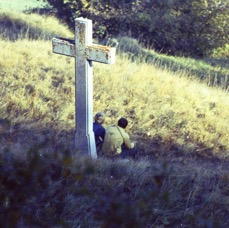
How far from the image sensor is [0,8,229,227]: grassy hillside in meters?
4.04

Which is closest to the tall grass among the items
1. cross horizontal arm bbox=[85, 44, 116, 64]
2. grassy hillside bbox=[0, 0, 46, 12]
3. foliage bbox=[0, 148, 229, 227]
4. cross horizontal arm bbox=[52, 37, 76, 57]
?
grassy hillside bbox=[0, 0, 46, 12]

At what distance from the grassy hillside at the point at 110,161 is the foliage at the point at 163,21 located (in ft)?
24.9

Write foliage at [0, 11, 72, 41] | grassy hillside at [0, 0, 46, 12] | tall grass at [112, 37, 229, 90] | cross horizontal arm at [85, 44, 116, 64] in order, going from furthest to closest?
1. grassy hillside at [0, 0, 46, 12]
2. foliage at [0, 11, 72, 41]
3. tall grass at [112, 37, 229, 90]
4. cross horizontal arm at [85, 44, 116, 64]

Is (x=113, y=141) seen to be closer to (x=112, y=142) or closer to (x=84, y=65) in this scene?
(x=112, y=142)

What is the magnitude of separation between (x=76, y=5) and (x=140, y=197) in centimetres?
1464

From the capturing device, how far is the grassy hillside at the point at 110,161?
4.04m

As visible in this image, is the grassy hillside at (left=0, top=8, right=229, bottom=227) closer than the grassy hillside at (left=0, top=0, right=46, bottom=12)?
Yes

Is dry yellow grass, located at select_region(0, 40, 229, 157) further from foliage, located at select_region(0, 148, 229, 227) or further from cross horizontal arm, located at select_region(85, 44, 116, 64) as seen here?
foliage, located at select_region(0, 148, 229, 227)

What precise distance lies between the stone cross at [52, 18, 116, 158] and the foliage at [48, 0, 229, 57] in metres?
12.0

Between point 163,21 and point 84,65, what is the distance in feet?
43.0

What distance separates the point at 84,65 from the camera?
611 cm

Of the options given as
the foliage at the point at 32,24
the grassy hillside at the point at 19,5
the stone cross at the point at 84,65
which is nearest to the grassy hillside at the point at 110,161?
the stone cross at the point at 84,65

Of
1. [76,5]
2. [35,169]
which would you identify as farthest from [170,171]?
[76,5]

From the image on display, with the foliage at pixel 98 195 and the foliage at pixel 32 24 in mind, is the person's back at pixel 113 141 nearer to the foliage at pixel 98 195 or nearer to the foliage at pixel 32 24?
the foliage at pixel 98 195
